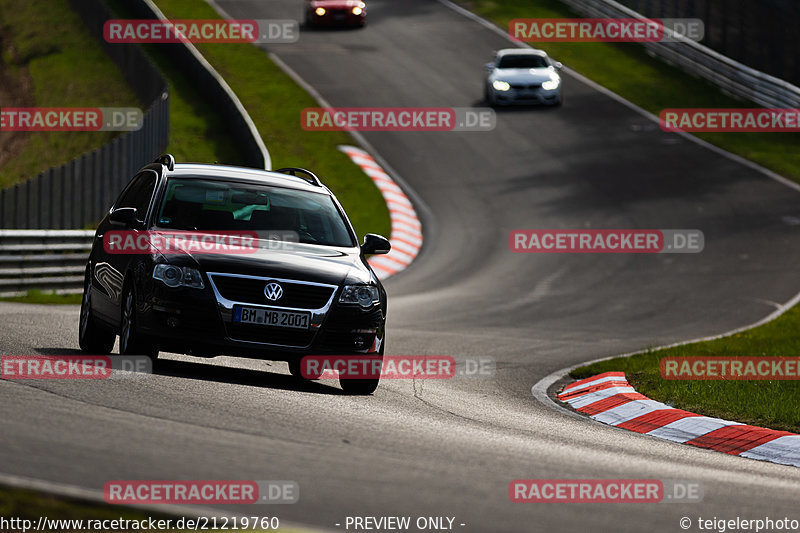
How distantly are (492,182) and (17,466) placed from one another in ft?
84.5

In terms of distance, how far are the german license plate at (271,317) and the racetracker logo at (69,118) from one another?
2694cm

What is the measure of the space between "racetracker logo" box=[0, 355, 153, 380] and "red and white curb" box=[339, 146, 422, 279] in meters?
12.5

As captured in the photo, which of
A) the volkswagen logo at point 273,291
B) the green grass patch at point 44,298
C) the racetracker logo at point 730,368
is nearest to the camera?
the volkswagen logo at point 273,291

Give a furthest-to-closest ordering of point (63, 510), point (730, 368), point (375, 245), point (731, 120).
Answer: point (731, 120) → point (730, 368) → point (375, 245) → point (63, 510)

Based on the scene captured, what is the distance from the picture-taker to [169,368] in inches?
415

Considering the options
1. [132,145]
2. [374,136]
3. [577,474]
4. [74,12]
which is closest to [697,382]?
[577,474]

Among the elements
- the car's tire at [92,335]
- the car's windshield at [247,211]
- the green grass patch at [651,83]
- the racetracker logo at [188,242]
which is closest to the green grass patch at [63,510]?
the racetracker logo at [188,242]

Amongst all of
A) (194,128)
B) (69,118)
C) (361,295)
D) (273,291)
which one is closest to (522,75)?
(194,128)

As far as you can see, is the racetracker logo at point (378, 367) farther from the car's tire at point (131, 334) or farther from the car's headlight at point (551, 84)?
the car's headlight at point (551, 84)

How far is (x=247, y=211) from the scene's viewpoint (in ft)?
36.0

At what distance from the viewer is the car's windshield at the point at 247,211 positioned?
10.8m

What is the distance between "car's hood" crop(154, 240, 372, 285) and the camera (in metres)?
9.99

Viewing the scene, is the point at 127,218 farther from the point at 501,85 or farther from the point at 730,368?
the point at 501,85

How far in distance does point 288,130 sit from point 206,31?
12.4 m
